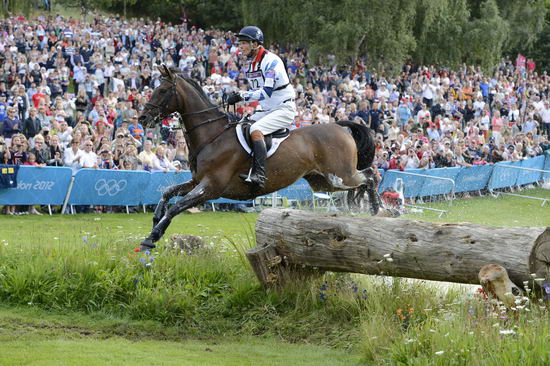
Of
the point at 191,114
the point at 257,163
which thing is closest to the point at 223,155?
the point at 257,163

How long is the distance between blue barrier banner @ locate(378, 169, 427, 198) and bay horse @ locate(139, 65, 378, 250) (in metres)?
9.10

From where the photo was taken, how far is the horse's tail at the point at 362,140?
43.6 ft

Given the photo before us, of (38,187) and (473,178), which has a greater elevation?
(38,187)

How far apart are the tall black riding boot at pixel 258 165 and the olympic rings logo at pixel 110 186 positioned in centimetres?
731

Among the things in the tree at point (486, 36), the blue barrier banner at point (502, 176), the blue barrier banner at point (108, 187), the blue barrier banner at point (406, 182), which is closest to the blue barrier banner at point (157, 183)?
the blue barrier banner at point (108, 187)

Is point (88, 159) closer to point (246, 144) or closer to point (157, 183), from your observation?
point (157, 183)

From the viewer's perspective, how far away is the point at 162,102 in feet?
38.4

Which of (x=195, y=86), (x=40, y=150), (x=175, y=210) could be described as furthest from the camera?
(x=40, y=150)

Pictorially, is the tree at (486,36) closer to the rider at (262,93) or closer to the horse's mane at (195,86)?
the rider at (262,93)

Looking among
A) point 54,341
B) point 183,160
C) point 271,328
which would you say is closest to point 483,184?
point 183,160

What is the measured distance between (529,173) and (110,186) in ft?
52.0

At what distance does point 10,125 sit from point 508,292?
14844 mm

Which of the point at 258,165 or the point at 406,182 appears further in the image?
the point at 406,182

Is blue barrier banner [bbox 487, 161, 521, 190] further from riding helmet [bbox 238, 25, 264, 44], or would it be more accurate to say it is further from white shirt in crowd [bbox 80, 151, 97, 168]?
riding helmet [bbox 238, 25, 264, 44]
